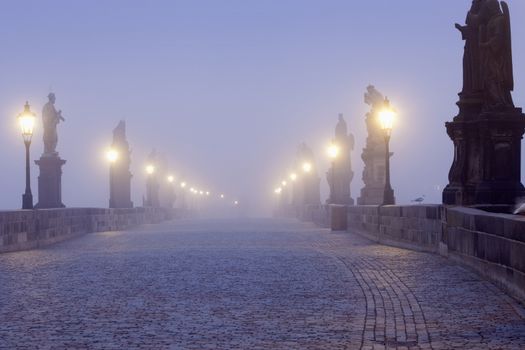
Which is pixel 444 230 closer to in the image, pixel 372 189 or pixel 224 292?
pixel 224 292

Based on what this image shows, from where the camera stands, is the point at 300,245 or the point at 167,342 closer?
the point at 167,342

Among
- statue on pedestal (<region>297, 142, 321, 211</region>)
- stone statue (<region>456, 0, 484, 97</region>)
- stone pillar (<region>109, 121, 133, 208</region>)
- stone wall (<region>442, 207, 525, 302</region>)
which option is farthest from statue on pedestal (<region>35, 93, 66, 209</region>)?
statue on pedestal (<region>297, 142, 321, 211</region>)

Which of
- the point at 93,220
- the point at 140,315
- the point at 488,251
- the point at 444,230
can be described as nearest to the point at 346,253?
the point at 444,230

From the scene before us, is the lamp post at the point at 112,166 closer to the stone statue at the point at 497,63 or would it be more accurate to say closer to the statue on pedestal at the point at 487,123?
the statue on pedestal at the point at 487,123

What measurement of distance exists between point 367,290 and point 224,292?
73.0 inches

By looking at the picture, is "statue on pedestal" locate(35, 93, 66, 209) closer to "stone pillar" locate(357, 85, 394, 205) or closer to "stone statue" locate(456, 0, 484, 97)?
"stone pillar" locate(357, 85, 394, 205)

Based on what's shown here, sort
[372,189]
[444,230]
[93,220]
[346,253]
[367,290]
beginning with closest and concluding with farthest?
1. [367,290]
2. [444,230]
3. [346,253]
4. [93,220]
5. [372,189]

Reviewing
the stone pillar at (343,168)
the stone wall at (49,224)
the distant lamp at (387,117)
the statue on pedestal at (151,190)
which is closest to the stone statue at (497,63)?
the distant lamp at (387,117)

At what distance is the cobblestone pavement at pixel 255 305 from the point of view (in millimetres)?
7809

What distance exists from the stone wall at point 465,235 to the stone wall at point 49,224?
8.90 metres

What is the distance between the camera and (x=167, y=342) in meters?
7.72

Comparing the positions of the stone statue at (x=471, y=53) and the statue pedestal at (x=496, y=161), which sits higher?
the stone statue at (x=471, y=53)

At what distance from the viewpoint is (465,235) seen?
13.9m

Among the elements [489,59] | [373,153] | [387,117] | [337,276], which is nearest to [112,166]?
[373,153]
